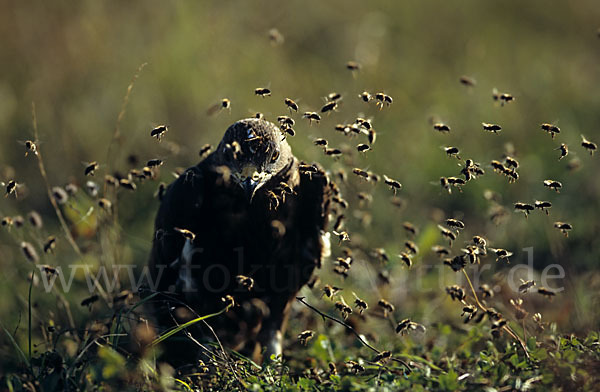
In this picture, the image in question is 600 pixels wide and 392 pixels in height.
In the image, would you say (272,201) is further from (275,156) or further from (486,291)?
(486,291)

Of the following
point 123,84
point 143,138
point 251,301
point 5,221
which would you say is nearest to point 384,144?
point 143,138

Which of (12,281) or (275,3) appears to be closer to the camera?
(12,281)

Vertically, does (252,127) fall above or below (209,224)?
above

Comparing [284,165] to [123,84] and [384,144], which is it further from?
[123,84]

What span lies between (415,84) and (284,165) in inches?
193

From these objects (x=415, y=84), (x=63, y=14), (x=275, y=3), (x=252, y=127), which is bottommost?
(x=415, y=84)

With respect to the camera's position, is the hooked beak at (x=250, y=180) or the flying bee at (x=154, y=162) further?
the flying bee at (x=154, y=162)

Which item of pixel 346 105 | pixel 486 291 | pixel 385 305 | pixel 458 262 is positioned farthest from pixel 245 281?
pixel 346 105

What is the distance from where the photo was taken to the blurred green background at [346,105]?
5129 mm

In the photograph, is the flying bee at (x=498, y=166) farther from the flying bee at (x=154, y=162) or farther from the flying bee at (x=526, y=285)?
the flying bee at (x=154, y=162)

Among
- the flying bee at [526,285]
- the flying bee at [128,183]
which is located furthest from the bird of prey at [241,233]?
the flying bee at [526,285]

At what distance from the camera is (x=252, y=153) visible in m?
3.42

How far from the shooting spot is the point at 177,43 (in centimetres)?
783

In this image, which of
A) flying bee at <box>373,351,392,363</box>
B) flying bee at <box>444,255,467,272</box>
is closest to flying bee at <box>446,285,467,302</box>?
flying bee at <box>444,255,467,272</box>
